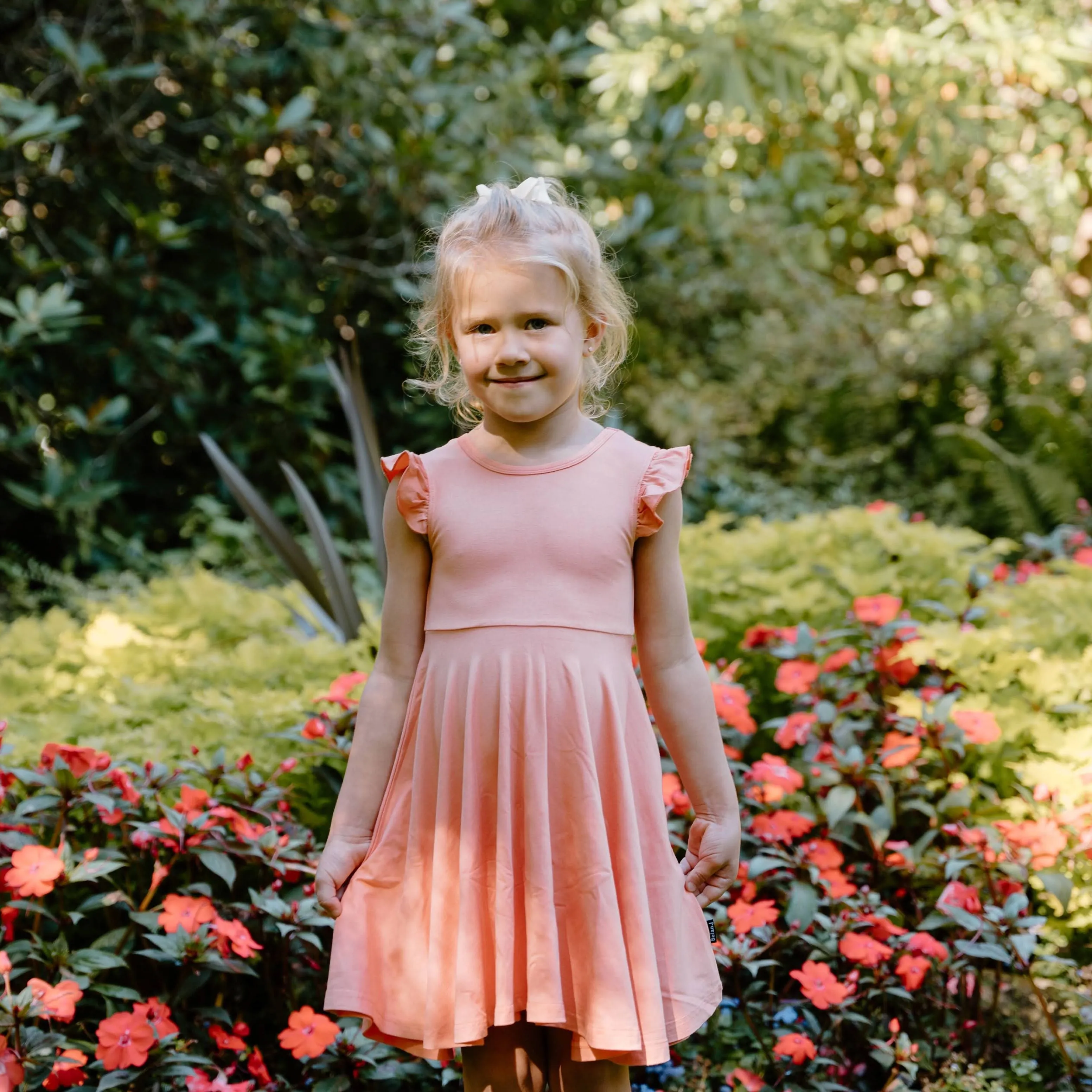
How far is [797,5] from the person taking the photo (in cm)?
764

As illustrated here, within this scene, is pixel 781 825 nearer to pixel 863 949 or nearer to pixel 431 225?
pixel 863 949

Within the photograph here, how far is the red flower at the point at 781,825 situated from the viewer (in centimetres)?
225

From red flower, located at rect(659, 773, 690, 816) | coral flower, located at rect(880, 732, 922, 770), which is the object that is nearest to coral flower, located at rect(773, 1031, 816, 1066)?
red flower, located at rect(659, 773, 690, 816)

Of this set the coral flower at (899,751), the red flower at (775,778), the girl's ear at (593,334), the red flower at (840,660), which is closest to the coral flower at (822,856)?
the red flower at (775,778)

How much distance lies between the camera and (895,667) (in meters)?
2.71

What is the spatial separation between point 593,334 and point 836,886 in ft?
3.94

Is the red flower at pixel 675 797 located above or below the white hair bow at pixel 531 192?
below

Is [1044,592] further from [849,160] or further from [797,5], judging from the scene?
[849,160]

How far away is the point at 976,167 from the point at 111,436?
6.80 meters

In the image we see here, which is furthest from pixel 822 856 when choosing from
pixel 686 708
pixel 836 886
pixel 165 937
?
pixel 165 937

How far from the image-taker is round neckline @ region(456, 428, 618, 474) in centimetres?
157

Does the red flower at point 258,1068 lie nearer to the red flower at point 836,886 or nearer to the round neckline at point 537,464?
the red flower at point 836,886

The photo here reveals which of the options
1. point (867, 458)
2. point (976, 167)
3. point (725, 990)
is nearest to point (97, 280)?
point (867, 458)

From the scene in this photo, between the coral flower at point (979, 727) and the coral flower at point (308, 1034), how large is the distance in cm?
136
